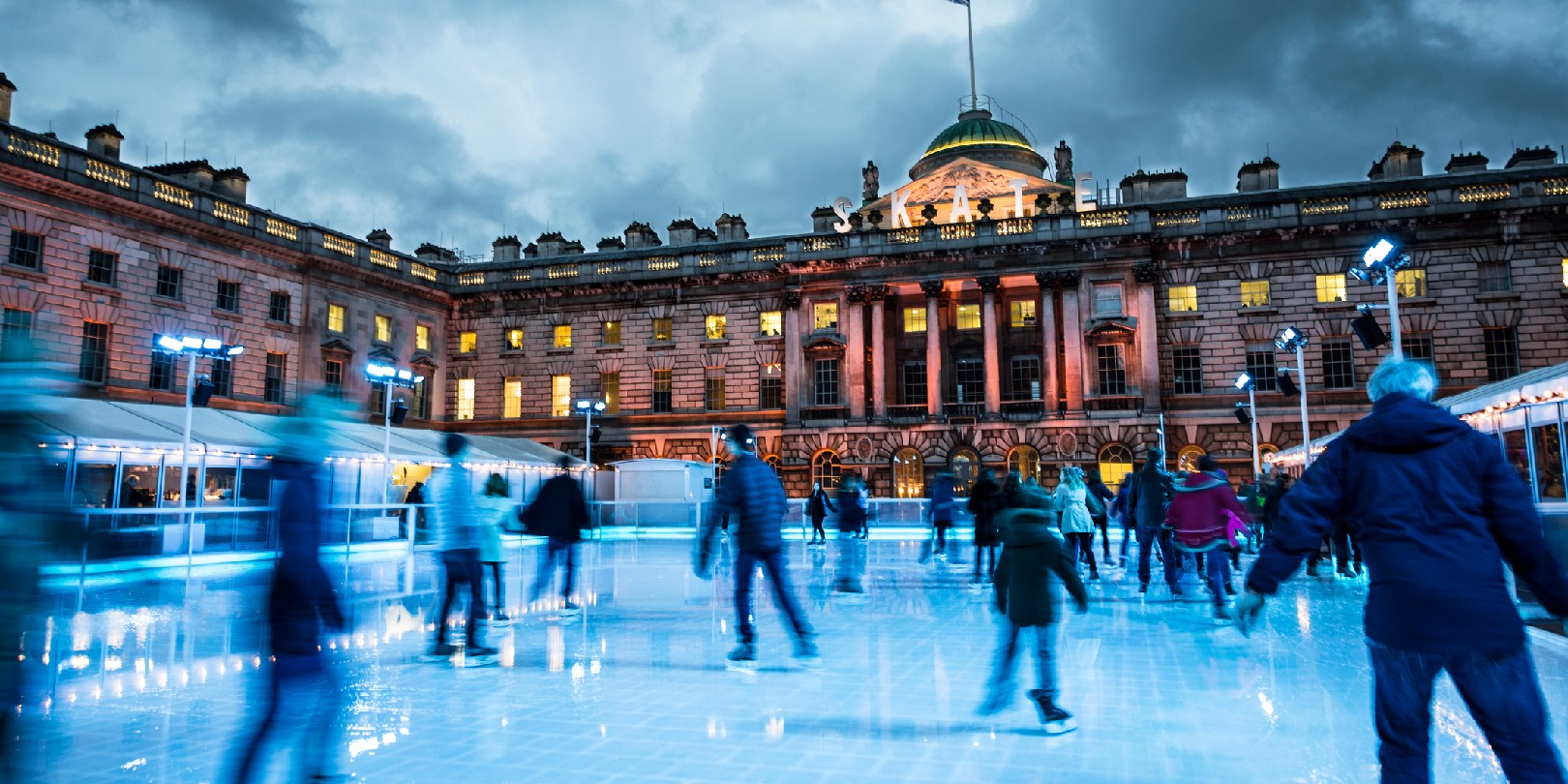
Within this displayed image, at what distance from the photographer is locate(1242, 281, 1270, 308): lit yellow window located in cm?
3806

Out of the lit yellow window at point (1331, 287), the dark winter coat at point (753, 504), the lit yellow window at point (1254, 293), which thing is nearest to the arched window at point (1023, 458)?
the lit yellow window at point (1254, 293)

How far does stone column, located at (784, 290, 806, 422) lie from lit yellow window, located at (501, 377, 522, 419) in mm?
13296

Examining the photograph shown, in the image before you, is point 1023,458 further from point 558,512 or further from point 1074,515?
point 558,512

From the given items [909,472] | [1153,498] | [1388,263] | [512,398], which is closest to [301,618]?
[1153,498]

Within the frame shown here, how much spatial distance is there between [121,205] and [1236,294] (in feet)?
133

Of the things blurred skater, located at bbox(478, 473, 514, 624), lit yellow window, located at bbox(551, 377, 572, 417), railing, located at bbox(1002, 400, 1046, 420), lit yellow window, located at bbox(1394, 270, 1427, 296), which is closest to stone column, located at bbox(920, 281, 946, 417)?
railing, located at bbox(1002, 400, 1046, 420)

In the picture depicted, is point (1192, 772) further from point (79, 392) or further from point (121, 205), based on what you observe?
point (121, 205)

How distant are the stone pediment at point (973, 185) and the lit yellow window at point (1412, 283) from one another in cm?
1445

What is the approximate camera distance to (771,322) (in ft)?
142

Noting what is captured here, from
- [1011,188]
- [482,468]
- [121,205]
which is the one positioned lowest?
[482,468]

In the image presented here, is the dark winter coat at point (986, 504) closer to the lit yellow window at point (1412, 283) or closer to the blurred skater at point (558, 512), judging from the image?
the blurred skater at point (558, 512)

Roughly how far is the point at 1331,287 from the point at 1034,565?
37221 millimetres

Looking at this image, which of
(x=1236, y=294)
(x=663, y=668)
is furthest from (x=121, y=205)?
(x=1236, y=294)

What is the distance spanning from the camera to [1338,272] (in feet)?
123
